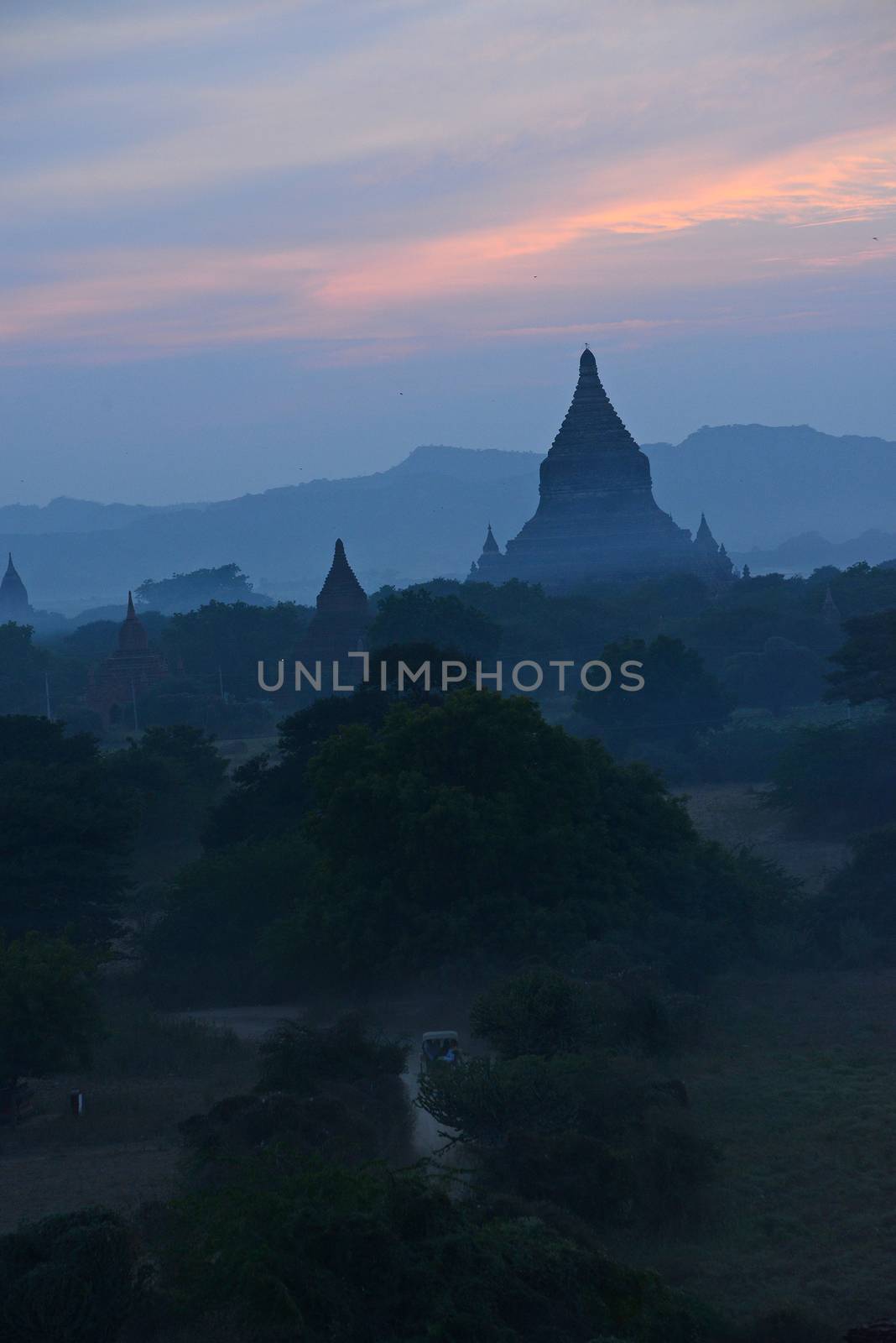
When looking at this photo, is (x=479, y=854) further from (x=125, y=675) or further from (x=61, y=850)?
(x=125, y=675)

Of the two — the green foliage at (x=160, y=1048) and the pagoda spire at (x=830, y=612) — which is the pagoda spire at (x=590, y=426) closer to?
the pagoda spire at (x=830, y=612)

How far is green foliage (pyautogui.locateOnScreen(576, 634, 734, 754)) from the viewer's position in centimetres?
4256

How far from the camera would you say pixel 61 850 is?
21859mm

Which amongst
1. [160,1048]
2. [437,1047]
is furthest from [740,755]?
[437,1047]

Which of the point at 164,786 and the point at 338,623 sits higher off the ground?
the point at 338,623

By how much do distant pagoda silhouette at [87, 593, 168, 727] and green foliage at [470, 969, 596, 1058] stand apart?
43.2 meters

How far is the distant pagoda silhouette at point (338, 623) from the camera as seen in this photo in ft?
186

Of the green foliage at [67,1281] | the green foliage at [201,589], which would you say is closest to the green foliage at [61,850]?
the green foliage at [67,1281]

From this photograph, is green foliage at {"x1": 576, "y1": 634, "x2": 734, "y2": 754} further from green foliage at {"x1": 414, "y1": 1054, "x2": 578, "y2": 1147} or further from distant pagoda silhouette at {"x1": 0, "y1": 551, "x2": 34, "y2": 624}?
distant pagoda silhouette at {"x1": 0, "y1": 551, "x2": 34, "y2": 624}

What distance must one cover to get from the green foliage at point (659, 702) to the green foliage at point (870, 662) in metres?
9.48

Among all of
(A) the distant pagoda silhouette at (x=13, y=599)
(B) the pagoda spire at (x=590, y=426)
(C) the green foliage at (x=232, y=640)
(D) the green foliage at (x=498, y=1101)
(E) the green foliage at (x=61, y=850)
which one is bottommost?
(D) the green foliage at (x=498, y=1101)

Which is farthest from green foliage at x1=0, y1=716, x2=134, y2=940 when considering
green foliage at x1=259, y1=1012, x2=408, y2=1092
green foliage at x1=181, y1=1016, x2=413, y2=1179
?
green foliage at x1=259, y1=1012, x2=408, y2=1092

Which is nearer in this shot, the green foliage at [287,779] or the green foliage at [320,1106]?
the green foliage at [320,1106]

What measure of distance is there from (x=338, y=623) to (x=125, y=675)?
7.95 m
